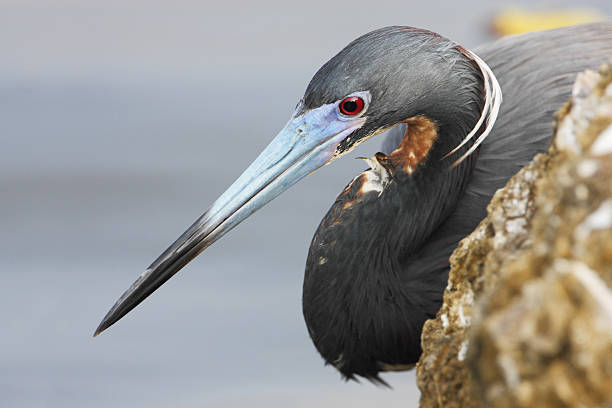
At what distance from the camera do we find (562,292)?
0.96m

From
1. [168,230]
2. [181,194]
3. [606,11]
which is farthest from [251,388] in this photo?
[606,11]

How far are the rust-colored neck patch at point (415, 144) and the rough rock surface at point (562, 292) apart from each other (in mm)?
983

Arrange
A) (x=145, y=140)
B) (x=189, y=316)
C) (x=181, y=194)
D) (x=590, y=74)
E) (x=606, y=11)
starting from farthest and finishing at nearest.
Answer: (x=606, y=11) < (x=145, y=140) < (x=181, y=194) < (x=189, y=316) < (x=590, y=74)


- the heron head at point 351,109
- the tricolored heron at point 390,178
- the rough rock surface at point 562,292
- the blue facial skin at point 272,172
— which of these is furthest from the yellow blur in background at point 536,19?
the rough rock surface at point 562,292

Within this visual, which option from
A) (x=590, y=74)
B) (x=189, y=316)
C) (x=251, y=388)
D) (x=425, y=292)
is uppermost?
(x=590, y=74)

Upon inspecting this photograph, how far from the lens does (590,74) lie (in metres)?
1.31

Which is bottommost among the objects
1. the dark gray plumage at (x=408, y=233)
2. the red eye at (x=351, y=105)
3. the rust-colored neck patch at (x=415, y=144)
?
the dark gray plumage at (x=408, y=233)

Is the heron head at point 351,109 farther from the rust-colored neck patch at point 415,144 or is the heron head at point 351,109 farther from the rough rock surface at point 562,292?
the rough rock surface at point 562,292

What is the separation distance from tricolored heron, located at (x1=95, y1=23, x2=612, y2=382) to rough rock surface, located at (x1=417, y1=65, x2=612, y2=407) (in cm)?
92

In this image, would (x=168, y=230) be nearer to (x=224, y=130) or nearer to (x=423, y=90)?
(x=224, y=130)

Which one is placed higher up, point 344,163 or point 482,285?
point 482,285

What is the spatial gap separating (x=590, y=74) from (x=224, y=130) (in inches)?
155

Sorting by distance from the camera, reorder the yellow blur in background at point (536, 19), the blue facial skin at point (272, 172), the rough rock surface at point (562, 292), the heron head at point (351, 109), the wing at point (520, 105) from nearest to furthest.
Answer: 1. the rough rock surface at point (562, 292)
2. the heron head at point (351, 109)
3. the blue facial skin at point (272, 172)
4. the wing at point (520, 105)
5. the yellow blur in background at point (536, 19)

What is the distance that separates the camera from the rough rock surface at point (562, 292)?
95 cm
